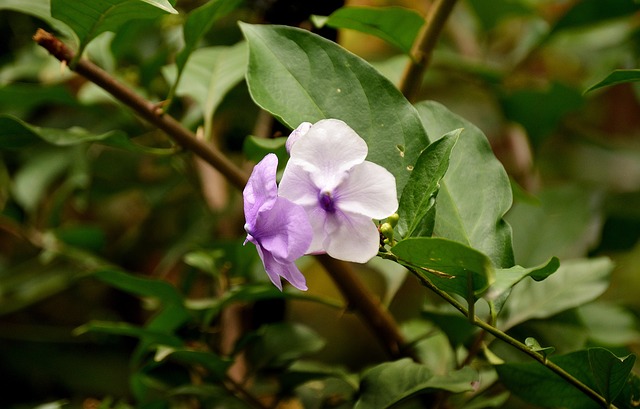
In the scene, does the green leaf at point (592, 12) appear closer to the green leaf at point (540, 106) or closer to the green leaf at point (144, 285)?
the green leaf at point (540, 106)

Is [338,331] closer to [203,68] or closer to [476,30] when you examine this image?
[476,30]

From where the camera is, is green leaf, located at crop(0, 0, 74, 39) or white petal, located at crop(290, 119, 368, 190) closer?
white petal, located at crop(290, 119, 368, 190)

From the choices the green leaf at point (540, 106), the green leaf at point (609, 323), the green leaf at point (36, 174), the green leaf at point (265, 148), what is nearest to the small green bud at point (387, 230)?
the green leaf at point (265, 148)

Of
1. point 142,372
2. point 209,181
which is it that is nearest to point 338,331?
point 209,181

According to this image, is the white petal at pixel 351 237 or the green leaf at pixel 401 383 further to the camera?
the green leaf at pixel 401 383

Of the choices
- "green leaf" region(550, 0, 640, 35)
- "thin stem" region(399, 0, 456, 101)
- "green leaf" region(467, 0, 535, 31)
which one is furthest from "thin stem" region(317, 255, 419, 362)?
"green leaf" region(467, 0, 535, 31)

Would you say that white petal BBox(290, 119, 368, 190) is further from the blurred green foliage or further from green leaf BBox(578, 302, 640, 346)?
green leaf BBox(578, 302, 640, 346)
